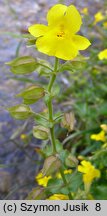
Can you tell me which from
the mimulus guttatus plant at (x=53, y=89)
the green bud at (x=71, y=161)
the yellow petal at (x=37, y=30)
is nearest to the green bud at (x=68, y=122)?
the mimulus guttatus plant at (x=53, y=89)

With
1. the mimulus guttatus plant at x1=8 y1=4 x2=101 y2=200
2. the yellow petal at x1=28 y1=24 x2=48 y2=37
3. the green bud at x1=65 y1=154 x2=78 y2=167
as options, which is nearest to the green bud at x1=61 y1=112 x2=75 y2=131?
the mimulus guttatus plant at x1=8 y1=4 x2=101 y2=200

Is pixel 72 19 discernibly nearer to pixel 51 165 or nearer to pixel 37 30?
pixel 37 30

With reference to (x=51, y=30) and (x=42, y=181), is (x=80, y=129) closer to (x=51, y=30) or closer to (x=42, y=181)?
(x=42, y=181)

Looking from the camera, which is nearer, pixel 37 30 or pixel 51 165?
pixel 37 30

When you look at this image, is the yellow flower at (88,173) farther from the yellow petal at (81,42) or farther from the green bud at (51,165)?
the yellow petal at (81,42)

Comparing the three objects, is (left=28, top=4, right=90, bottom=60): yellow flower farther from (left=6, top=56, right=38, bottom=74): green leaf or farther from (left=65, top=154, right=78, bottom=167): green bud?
(left=65, top=154, right=78, bottom=167): green bud

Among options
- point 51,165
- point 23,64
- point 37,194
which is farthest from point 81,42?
point 37,194
